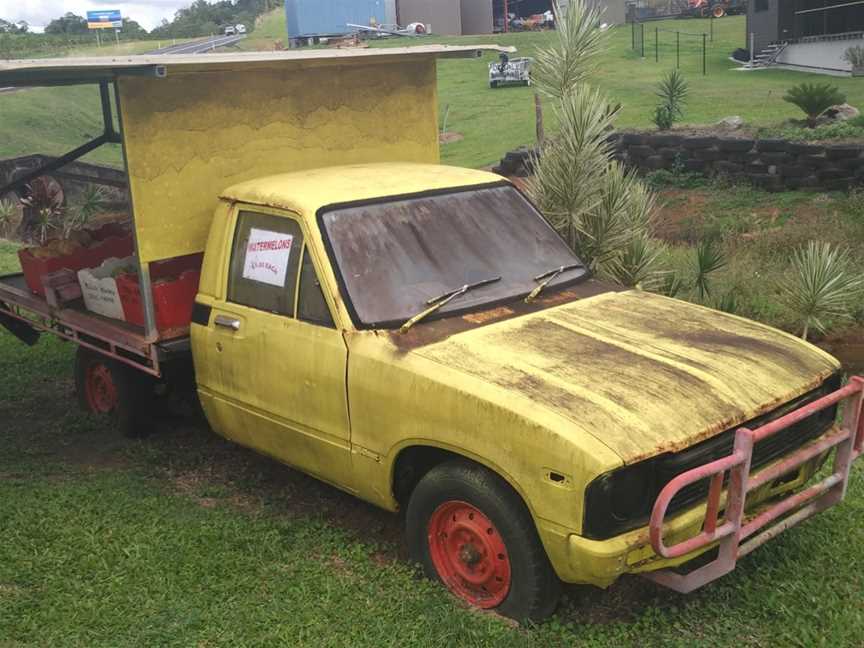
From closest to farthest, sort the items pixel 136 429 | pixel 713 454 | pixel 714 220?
1. pixel 713 454
2. pixel 136 429
3. pixel 714 220

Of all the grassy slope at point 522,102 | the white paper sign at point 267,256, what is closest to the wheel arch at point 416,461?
the white paper sign at point 267,256

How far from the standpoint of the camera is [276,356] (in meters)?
4.86

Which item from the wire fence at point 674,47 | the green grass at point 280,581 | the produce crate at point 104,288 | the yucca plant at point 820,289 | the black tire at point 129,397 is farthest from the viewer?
the wire fence at point 674,47

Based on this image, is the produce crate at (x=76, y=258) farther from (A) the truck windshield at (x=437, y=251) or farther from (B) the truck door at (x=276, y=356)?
(A) the truck windshield at (x=437, y=251)

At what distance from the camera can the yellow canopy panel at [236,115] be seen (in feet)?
17.8

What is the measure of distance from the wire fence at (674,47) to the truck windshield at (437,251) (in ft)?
88.1

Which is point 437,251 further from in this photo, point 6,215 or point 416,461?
point 6,215

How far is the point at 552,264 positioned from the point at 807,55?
87.8 feet

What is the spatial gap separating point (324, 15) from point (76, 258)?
46239mm

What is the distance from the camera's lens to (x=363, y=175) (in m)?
5.50

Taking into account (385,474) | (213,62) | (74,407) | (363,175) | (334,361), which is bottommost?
(74,407)

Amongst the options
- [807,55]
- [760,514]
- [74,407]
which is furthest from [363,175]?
[807,55]

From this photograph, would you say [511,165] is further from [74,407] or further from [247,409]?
[247,409]

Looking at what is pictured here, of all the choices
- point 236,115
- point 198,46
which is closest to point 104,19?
point 198,46
